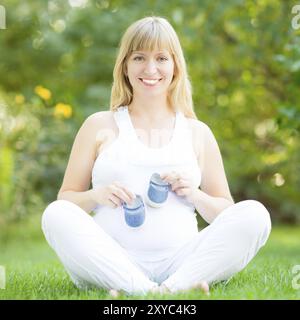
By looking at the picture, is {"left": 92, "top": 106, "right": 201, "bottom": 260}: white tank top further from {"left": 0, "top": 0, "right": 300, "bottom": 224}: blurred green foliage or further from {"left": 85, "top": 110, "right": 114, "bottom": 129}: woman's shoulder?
{"left": 0, "top": 0, "right": 300, "bottom": 224}: blurred green foliage

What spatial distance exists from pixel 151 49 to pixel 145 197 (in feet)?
2.26

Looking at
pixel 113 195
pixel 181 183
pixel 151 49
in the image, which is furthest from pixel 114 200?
pixel 151 49

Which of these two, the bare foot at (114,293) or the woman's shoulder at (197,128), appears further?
the woman's shoulder at (197,128)

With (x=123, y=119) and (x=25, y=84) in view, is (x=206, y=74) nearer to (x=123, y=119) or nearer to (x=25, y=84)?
(x=25, y=84)

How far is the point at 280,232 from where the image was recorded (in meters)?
9.09

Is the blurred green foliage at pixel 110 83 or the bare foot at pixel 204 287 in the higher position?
the blurred green foliage at pixel 110 83

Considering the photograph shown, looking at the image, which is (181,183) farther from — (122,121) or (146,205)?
(122,121)

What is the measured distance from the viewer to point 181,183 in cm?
304

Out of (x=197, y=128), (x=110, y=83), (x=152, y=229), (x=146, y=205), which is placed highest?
(x=110, y=83)

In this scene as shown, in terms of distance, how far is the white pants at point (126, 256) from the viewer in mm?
2873

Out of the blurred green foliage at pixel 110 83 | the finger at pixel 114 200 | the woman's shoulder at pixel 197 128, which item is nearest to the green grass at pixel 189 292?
the finger at pixel 114 200

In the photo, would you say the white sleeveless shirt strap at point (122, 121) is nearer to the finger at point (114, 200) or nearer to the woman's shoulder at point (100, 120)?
the woman's shoulder at point (100, 120)

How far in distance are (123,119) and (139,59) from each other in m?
0.30

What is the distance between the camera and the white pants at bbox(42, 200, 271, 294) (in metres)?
2.87
